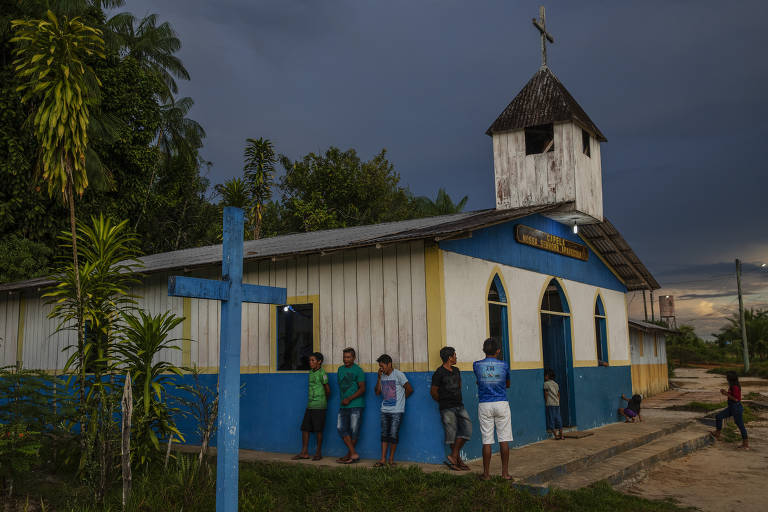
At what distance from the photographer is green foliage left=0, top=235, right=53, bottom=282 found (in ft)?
66.8

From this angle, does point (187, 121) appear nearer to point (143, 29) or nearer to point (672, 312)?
point (143, 29)

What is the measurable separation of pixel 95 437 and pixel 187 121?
29.1 meters

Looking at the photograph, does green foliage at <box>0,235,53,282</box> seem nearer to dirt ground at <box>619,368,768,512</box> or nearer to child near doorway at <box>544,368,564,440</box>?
child near doorway at <box>544,368,564,440</box>

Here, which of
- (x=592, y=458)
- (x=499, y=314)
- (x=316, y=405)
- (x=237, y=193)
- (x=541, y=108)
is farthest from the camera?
(x=237, y=193)

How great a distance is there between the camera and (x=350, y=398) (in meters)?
10.0

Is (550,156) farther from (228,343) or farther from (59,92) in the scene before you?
(228,343)

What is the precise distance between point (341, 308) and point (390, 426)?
7.06ft

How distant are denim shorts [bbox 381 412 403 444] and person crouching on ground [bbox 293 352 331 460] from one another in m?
1.14

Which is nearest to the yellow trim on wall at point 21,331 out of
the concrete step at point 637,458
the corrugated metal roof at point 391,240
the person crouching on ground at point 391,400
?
the corrugated metal roof at point 391,240

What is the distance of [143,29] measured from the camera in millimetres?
33031

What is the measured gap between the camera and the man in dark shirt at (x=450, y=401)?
9.29 m

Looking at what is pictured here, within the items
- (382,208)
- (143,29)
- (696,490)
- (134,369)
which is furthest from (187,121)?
(696,490)

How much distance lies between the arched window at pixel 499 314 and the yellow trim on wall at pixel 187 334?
5.53 meters

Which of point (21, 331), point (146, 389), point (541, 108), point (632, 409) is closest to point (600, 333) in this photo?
point (632, 409)
